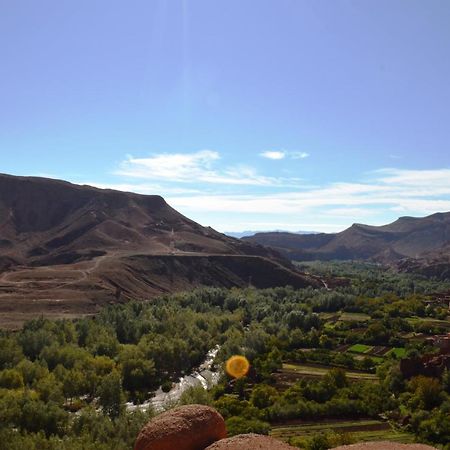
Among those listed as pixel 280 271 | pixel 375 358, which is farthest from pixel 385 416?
pixel 280 271

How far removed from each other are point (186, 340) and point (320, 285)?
8940 centimetres

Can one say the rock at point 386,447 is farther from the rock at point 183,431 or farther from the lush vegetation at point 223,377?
the lush vegetation at point 223,377

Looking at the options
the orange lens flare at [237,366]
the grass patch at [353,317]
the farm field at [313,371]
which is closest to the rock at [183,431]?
the orange lens flare at [237,366]

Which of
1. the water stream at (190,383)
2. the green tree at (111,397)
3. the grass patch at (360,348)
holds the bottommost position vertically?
the water stream at (190,383)

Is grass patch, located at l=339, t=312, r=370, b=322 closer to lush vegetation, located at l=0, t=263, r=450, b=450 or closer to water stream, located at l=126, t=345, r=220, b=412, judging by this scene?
lush vegetation, located at l=0, t=263, r=450, b=450

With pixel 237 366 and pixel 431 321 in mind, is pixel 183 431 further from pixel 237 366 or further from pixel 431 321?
pixel 431 321

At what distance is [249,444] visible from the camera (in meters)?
17.1

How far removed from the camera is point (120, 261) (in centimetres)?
12488

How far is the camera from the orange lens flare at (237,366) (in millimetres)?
61319

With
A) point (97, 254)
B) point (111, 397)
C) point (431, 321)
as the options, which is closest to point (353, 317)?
point (431, 321)

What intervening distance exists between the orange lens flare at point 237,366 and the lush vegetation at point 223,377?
1070mm

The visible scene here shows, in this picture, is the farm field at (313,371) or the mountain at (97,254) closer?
the farm field at (313,371)

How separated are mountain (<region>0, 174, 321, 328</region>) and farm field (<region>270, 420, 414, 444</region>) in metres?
50.6

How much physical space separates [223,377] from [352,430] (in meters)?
18.6
